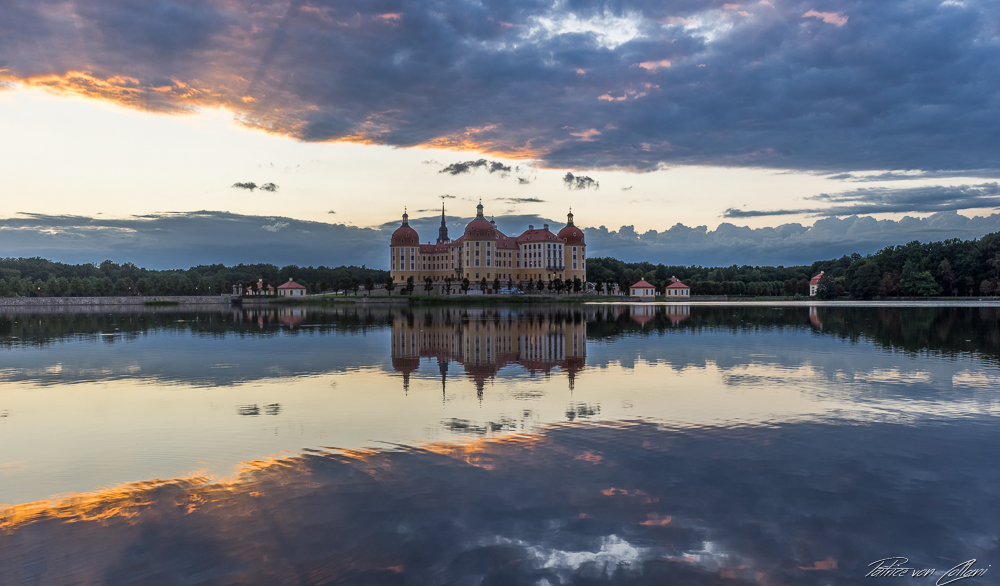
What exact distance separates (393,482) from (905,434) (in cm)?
880

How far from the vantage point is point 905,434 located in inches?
432

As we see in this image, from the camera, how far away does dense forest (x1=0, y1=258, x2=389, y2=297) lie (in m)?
128

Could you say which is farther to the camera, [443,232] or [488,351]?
[443,232]

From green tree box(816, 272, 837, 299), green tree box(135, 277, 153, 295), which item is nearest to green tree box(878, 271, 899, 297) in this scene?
green tree box(816, 272, 837, 299)

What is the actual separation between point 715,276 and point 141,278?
138m

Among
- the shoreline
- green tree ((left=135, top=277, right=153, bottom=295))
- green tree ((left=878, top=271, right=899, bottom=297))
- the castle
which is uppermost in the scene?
the castle

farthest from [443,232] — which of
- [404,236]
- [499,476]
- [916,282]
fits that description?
[499,476]

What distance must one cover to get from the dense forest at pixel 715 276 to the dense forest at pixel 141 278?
194 mm

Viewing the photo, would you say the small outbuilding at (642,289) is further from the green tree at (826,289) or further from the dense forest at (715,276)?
the green tree at (826,289)

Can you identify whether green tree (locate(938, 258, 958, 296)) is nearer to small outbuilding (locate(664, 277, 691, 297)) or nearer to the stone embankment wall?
small outbuilding (locate(664, 277, 691, 297))

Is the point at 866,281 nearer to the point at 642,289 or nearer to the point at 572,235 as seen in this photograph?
the point at 642,289

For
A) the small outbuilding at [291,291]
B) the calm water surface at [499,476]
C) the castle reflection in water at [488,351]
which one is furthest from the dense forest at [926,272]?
the small outbuilding at [291,291]

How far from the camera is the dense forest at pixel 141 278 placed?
5059 inches

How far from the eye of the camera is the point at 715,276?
151125 millimetres
